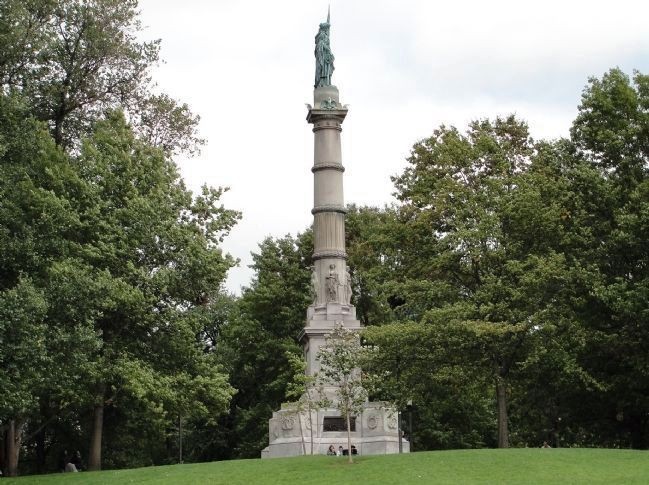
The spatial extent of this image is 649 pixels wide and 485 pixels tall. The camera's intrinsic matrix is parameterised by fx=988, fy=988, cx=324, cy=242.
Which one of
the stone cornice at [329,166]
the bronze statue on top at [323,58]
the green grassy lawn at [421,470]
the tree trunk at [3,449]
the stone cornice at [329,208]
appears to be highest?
the bronze statue on top at [323,58]

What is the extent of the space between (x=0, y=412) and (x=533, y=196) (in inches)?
742

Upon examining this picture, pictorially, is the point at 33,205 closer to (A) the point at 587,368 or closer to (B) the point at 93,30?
(B) the point at 93,30

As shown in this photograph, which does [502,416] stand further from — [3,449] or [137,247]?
[3,449]

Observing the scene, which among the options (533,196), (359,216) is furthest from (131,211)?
(359,216)

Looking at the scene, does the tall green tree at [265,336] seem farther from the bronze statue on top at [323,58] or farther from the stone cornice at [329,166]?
the bronze statue on top at [323,58]

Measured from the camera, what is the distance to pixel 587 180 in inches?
1316

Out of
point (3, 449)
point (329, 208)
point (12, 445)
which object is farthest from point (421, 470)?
point (3, 449)

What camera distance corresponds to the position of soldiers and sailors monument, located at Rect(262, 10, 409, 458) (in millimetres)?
33031

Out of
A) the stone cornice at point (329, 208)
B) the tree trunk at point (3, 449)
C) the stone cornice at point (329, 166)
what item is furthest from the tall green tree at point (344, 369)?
the tree trunk at point (3, 449)

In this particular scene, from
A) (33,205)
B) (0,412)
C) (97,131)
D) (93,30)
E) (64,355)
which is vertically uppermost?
(93,30)

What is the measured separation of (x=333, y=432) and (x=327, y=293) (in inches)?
200

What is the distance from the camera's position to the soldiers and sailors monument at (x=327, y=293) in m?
33.0

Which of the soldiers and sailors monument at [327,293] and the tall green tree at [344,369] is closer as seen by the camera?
the tall green tree at [344,369]

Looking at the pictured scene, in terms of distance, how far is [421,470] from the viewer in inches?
886
